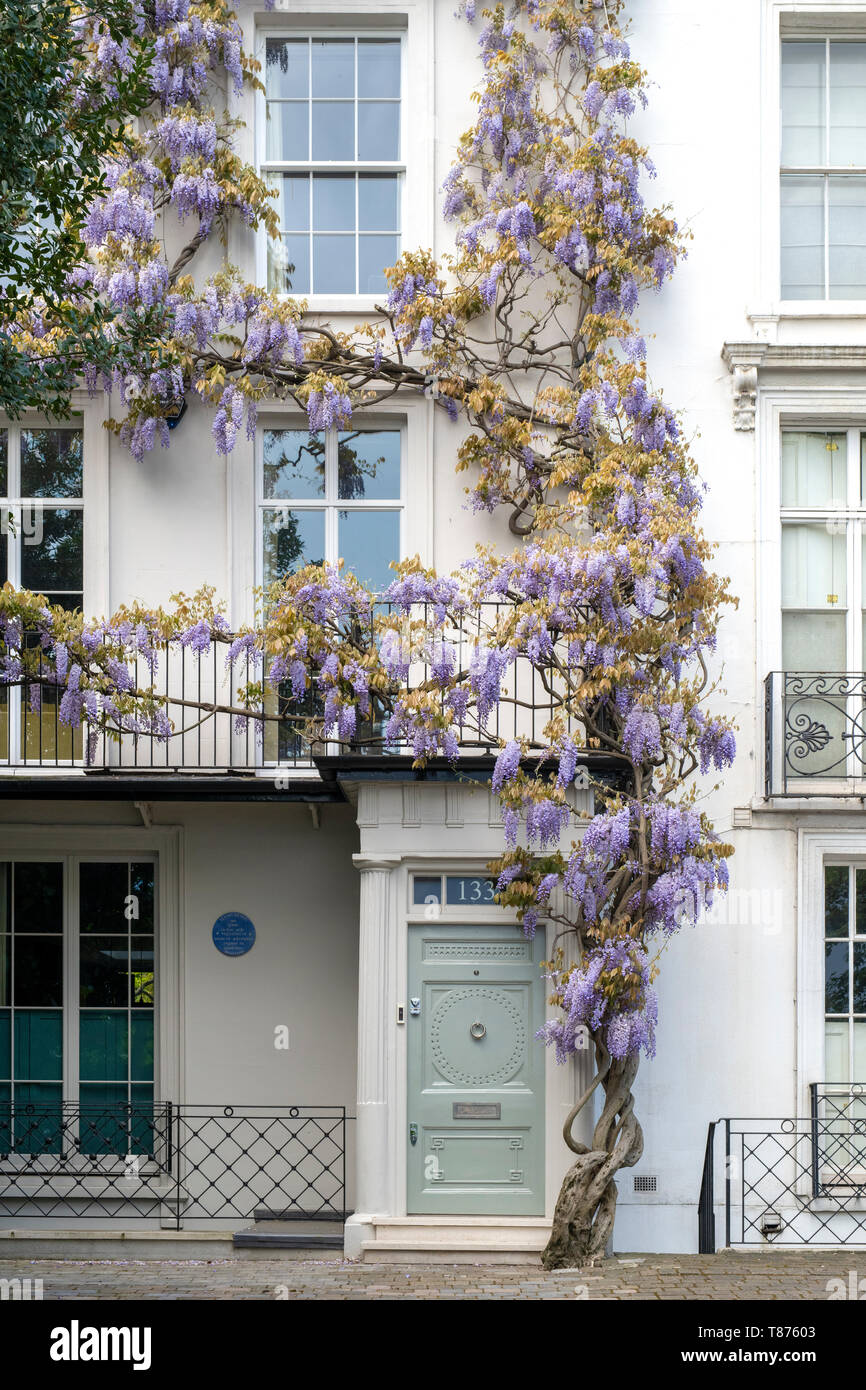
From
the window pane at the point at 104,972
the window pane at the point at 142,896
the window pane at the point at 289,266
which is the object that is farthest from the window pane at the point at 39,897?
the window pane at the point at 289,266

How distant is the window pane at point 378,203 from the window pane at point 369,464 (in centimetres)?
173

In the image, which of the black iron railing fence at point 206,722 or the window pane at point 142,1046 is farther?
the window pane at point 142,1046

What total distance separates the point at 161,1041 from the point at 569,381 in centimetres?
625

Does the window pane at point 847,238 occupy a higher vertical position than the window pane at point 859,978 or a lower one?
higher

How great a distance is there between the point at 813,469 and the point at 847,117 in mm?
2998

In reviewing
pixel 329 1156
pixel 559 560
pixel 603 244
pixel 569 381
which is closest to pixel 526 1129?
pixel 329 1156

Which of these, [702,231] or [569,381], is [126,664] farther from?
[702,231]

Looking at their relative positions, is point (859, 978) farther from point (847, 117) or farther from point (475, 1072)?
point (847, 117)

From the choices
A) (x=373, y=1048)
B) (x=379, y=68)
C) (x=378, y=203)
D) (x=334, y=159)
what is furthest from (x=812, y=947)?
(x=379, y=68)

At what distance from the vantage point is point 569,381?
12.7 metres

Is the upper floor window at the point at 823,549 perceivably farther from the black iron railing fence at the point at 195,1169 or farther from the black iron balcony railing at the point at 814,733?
the black iron railing fence at the point at 195,1169

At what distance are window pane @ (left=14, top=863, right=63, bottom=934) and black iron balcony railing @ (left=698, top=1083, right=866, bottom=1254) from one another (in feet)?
18.2

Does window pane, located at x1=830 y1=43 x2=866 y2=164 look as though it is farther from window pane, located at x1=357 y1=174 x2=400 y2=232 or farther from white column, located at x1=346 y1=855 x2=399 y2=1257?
white column, located at x1=346 y1=855 x2=399 y2=1257

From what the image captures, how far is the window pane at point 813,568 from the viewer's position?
12.7 metres
